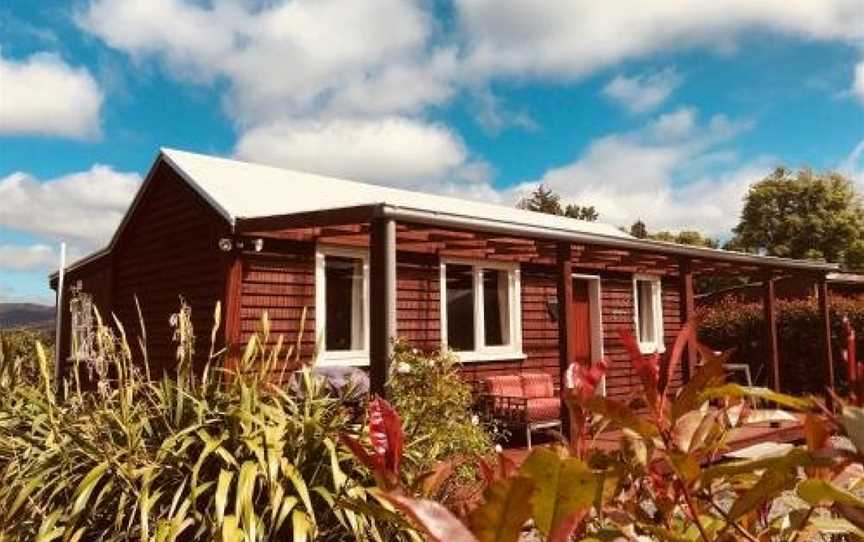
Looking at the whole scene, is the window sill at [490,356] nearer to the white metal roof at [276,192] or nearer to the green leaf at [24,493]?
the white metal roof at [276,192]

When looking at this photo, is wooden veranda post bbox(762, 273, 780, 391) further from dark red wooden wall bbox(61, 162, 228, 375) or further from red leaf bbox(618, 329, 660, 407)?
red leaf bbox(618, 329, 660, 407)

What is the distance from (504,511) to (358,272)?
959 centimetres

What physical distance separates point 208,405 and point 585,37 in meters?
9.69

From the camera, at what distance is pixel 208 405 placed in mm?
4363

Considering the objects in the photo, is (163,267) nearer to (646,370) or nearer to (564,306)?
(564,306)

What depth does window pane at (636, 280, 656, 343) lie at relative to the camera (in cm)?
1487

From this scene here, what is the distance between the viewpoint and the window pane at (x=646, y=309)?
14.9 m

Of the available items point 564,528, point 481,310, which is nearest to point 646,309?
point 481,310

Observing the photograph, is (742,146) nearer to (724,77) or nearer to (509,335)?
(724,77)

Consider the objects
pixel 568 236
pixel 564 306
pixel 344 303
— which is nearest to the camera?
pixel 564 306

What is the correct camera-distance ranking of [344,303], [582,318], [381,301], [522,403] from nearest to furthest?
[381,301] → [522,403] → [344,303] → [582,318]

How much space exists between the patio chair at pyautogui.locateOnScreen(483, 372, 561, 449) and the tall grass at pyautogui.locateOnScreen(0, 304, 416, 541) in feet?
16.5

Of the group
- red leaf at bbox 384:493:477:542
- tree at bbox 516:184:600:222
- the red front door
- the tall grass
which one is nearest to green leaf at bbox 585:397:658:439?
red leaf at bbox 384:493:477:542

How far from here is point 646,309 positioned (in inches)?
588
